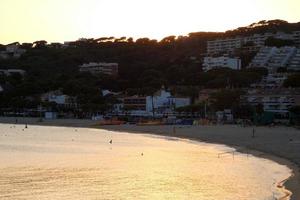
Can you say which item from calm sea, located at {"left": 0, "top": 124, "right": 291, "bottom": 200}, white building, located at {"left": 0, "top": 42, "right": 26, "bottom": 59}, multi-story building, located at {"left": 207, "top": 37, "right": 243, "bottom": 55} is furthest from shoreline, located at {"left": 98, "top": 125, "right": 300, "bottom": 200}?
white building, located at {"left": 0, "top": 42, "right": 26, "bottom": 59}

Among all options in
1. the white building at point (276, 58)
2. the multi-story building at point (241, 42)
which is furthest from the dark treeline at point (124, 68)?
the white building at point (276, 58)

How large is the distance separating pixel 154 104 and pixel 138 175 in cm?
5921

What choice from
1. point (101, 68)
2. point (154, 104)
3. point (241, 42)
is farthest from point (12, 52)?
point (154, 104)

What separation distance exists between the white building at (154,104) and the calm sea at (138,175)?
46.3m

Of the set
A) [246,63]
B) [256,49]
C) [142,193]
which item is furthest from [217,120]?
[256,49]

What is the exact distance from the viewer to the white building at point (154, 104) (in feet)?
259

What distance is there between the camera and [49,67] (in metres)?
120

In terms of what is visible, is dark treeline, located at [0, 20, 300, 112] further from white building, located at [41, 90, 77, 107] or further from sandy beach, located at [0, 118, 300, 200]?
sandy beach, located at [0, 118, 300, 200]

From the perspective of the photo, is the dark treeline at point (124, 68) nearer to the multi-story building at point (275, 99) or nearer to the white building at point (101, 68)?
the white building at point (101, 68)

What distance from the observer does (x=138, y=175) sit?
2191 cm

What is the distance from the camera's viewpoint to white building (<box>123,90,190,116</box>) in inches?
3113

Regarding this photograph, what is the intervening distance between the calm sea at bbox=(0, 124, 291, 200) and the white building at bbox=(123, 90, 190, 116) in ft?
152

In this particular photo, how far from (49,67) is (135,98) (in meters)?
42.4

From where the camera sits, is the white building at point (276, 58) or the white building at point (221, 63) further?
the white building at point (276, 58)
